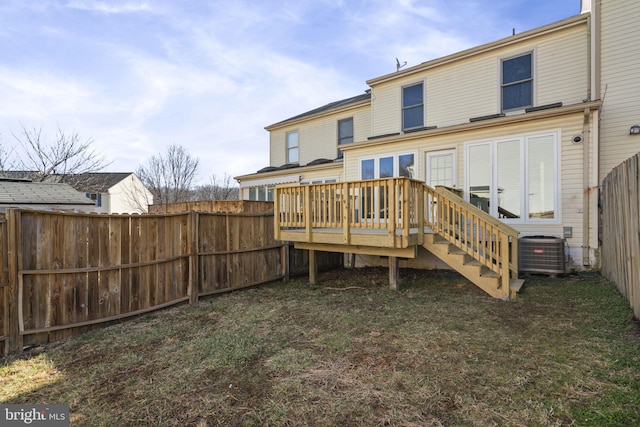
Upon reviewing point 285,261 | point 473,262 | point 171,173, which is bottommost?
point 285,261

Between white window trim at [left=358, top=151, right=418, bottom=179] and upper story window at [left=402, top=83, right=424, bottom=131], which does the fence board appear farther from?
upper story window at [left=402, top=83, right=424, bottom=131]

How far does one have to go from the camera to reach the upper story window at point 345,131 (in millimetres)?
12680

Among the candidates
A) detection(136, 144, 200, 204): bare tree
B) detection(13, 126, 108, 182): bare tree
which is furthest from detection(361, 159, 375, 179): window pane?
detection(136, 144, 200, 204): bare tree

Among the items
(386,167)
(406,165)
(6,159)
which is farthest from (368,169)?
(6,159)

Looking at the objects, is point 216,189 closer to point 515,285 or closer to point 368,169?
point 368,169

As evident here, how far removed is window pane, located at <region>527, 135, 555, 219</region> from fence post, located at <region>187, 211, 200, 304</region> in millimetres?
6966

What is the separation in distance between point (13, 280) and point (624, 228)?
747 cm

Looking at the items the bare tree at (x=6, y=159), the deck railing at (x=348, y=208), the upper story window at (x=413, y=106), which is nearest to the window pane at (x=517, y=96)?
the upper story window at (x=413, y=106)

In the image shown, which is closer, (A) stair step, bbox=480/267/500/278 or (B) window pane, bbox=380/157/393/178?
(A) stair step, bbox=480/267/500/278

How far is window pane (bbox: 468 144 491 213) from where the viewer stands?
23.6 feet

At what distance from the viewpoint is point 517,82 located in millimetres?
8219

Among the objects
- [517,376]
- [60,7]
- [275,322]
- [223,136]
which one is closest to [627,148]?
[517,376]

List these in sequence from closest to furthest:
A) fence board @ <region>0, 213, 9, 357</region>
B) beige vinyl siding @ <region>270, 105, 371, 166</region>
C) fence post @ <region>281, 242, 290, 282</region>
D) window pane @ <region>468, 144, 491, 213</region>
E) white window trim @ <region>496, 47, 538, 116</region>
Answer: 1. fence board @ <region>0, 213, 9, 357</region>
2. window pane @ <region>468, 144, 491, 213</region>
3. fence post @ <region>281, 242, 290, 282</region>
4. white window trim @ <region>496, 47, 538, 116</region>
5. beige vinyl siding @ <region>270, 105, 371, 166</region>

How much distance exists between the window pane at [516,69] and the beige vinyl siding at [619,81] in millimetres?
1507
